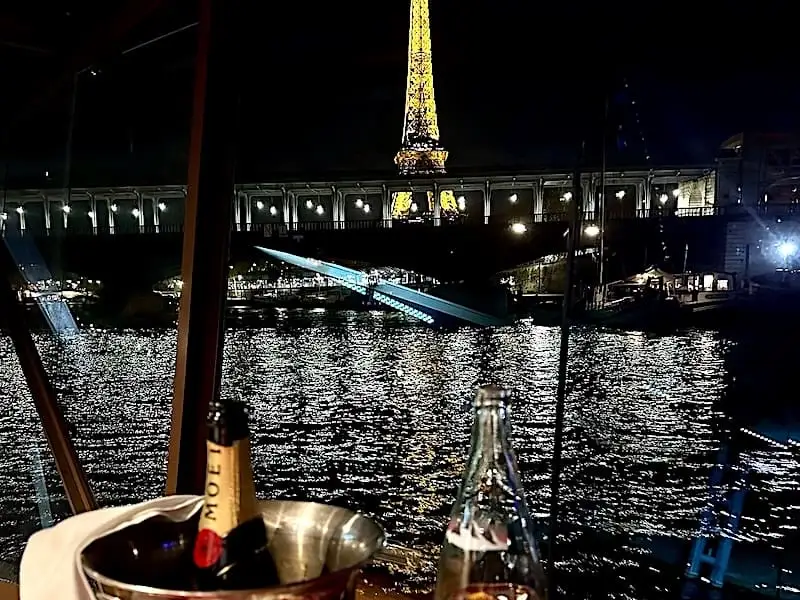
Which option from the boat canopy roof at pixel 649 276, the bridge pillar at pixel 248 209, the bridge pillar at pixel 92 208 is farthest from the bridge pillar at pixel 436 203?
the bridge pillar at pixel 92 208

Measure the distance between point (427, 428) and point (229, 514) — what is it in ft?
34.7

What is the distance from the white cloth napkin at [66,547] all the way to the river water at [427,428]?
18.6ft

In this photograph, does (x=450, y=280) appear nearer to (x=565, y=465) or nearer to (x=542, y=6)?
(x=565, y=465)

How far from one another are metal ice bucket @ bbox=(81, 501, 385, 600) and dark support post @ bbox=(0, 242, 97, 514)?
0.70m

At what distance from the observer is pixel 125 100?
6.01 feet

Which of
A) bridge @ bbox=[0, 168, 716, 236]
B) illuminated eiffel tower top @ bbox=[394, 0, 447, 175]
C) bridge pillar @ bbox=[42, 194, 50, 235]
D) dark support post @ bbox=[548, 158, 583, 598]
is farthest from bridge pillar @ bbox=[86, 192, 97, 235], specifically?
dark support post @ bbox=[548, 158, 583, 598]

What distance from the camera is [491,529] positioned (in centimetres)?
44

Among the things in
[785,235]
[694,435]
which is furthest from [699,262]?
[694,435]

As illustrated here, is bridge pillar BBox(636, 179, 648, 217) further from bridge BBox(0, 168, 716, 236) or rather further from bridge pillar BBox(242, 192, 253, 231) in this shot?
bridge pillar BBox(242, 192, 253, 231)

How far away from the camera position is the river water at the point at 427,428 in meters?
7.79

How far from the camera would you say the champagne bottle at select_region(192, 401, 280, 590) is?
385 millimetres

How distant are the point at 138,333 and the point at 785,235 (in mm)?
21760

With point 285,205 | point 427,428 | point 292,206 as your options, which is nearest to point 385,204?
point 292,206

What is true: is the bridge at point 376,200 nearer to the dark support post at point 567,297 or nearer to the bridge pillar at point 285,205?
the bridge pillar at point 285,205
